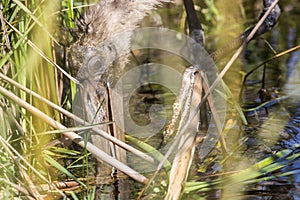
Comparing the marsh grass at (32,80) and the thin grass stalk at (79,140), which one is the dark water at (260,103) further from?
the marsh grass at (32,80)

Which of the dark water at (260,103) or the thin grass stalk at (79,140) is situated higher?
the thin grass stalk at (79,140)

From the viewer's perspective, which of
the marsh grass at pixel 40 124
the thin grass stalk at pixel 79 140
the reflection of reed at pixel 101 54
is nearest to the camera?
the thin grass stalk at pixel 79 140

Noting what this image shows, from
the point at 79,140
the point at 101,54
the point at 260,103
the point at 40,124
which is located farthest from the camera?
the point at 260,103

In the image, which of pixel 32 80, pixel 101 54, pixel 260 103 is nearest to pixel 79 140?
pixel 101 54

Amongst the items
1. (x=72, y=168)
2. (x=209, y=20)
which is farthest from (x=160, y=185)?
(x=209, y=20)

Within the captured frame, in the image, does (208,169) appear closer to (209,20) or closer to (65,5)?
(65,5)

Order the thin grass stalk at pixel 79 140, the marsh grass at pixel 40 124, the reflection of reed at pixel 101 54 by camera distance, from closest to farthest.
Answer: the thin grass stalk at pixel 79 140
the marsh grass at pixel 40 124
the reflection of reed at pixel 101 54

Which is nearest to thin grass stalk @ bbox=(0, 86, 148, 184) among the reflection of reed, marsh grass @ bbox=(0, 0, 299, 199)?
marsh grass @ bbox=(0, 0, 299, 199)

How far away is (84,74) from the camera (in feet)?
6.63

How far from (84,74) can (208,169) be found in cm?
50

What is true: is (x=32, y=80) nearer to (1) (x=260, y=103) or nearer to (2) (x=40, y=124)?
(2) (x=40, y=124)

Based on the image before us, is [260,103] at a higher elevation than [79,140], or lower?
lower

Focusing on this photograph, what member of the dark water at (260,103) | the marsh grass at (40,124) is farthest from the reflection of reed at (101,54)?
the dark water at (260,103)

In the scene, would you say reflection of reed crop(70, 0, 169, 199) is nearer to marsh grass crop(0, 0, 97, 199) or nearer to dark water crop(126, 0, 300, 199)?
marsh grass crop(0, 0, 97, 199)
